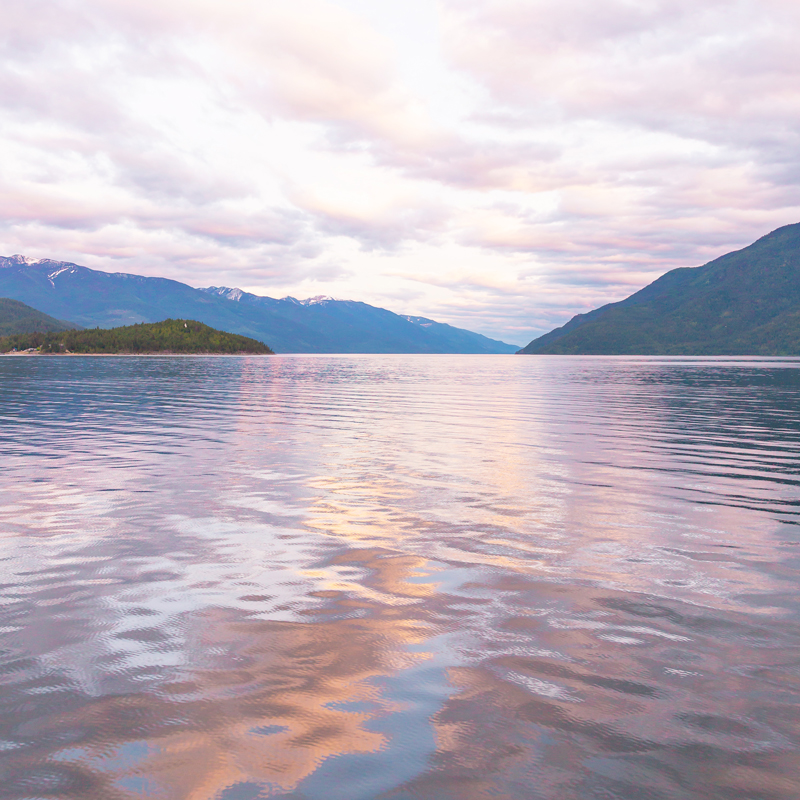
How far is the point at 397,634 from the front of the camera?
32.3ft

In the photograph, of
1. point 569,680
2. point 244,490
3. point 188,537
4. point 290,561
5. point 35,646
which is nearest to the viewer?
point 569,680

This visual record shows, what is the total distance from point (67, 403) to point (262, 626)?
180 feet

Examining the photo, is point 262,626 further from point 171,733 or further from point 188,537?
Result: point 188,537

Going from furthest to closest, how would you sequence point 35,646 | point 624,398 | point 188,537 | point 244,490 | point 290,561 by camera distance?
1. point 624,398
2. point 244,490
3. point 188,537
4. point 290,561
5. point 35,646

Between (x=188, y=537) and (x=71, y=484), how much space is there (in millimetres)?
8936

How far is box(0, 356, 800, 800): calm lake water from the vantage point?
645 cm

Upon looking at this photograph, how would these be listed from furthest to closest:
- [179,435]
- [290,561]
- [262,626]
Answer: [179,435]
[290,561]
[262,626]

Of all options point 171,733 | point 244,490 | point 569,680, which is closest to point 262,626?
point 171,733

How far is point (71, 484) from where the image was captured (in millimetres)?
21469

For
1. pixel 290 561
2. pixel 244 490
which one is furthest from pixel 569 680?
pixel 244 490

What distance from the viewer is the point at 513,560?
13.7 meters

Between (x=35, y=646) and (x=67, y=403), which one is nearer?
(x=35, y=646)

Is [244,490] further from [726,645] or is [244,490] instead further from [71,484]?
[726,645]

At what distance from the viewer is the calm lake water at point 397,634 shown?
254 inches
